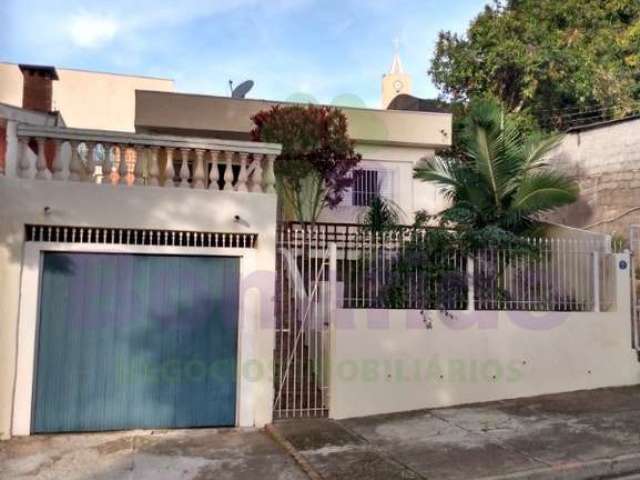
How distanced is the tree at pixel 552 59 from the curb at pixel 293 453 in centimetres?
1289

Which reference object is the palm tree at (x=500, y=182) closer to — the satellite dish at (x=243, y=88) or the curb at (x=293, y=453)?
the curb at (x=293, y=453)

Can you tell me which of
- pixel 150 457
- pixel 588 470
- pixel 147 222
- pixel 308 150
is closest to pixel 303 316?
pixel 147 222

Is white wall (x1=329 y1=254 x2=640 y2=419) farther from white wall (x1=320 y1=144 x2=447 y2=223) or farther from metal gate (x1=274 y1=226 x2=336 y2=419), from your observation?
white wall (x1=320 y1=144 x2=447 y2=223)

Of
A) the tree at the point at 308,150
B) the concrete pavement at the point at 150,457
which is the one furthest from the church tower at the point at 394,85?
the concrete pavement at the point at 150,457

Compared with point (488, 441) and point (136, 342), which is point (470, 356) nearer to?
point (488, 441)

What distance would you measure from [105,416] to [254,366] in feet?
5.77

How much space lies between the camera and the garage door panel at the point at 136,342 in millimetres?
6520

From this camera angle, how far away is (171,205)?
6.79 meters

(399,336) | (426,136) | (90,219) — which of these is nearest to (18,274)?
(90,219)

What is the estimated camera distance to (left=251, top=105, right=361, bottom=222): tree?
411 inches

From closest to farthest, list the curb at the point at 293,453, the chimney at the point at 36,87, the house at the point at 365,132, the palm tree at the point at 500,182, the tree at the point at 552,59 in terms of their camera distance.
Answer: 1. the curb at the point at 293,453
2. the palm tree at the point at 500,182
3. the chimney at the point at 36,87
4. the house at the point at 365,132
5. the tree at the point at 552,59

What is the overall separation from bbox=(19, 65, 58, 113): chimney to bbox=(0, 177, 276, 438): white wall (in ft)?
18.3

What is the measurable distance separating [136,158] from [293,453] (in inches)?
151

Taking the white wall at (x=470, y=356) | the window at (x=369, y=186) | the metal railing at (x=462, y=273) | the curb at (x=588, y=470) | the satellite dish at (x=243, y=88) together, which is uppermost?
the satellite dish at (x=243, y=88)
